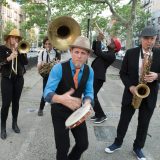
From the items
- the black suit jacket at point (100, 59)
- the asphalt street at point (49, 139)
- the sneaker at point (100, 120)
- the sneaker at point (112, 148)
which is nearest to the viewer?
the asphalt street at point (49, 139)

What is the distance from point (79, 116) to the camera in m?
3.45

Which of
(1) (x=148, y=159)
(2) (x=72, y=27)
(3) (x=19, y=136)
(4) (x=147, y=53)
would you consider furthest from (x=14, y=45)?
(1) (x=148, y=159)

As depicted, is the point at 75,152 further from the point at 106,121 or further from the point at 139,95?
the point at 106,121

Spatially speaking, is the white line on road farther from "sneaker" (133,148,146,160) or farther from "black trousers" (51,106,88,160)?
"sneaker" (133,148,146,160)

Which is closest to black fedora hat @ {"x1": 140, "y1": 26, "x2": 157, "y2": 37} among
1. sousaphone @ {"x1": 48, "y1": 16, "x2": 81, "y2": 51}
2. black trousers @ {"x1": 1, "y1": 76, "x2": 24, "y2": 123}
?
sousaphone @ {"x1": 48, "y1": 16, "x2": 81, "y2": 51}

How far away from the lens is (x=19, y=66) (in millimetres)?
6148

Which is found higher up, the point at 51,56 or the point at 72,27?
the point at 72,27

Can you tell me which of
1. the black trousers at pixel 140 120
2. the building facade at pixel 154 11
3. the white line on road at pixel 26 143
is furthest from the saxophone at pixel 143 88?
the building facade at pixel 154 11

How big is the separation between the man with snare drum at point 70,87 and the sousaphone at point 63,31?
2.18 meters

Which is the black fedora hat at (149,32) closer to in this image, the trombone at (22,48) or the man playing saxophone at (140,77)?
the man playing saxophone at (140,77)

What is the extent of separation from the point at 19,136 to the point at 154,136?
8.24ft

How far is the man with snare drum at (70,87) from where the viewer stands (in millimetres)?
3748

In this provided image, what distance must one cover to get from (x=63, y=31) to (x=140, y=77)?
193 cm

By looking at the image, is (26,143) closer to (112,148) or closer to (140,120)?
(112,148)
